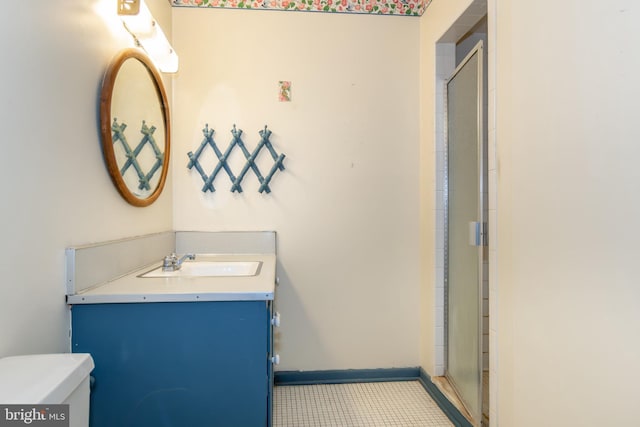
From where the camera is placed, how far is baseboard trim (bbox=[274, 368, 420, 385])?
224 centimetres

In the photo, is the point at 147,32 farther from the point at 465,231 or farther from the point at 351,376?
the point at 351,376

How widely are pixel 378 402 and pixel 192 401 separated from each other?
48.5 inches

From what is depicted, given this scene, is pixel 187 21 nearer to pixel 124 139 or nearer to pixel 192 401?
pixel 124 139

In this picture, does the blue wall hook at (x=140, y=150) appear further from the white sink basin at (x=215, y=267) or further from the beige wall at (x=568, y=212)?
the beige wall at (x=568, y=212)

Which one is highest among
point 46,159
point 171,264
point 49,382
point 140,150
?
point 140,150

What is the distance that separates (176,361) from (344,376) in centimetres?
137

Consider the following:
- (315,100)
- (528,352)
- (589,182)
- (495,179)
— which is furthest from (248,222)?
(589,182)

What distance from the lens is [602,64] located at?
37.1 inches

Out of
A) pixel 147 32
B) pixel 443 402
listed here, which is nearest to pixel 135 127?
pixel 147 32

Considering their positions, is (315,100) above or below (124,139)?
above

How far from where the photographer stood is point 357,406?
2002 mm

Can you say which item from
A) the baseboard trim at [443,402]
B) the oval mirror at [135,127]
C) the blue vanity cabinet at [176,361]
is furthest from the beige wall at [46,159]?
the baseboard trim at [443,402]

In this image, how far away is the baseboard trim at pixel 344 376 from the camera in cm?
224

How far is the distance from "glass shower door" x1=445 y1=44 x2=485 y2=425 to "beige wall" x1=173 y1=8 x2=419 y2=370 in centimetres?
30
